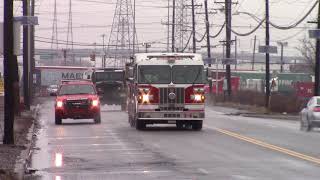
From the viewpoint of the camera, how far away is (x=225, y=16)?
218 feet

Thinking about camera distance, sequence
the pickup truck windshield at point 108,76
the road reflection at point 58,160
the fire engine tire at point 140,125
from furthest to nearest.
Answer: the pickup truck windshield at point 108,76
the fire engine tire at point 140,125
the road reflection at point 58,160

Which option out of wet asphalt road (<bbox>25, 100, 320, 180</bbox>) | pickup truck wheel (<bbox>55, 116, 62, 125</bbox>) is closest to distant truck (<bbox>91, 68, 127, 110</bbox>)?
pickup truck wheel (<bbox>55, 116, 62, 125</bbox>)

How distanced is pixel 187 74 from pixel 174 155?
910cm

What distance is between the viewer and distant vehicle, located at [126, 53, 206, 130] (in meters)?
27.2

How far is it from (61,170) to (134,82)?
41.7ft

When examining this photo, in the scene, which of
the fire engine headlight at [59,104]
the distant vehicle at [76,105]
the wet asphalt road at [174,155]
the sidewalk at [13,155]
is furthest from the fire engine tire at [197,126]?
the fire engine headlight at [59,104]

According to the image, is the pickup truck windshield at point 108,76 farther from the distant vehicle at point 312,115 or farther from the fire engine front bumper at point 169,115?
the fire engine front bumper at point 169,115

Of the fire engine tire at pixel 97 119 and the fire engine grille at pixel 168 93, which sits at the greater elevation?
the fire engine grille at pixel 168 93

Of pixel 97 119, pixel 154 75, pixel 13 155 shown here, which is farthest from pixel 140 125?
pixel 13 155

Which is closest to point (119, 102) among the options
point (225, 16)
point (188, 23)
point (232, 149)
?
point (225, 16)

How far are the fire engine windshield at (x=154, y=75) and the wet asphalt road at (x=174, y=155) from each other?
188 cm

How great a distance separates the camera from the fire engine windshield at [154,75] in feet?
89.2

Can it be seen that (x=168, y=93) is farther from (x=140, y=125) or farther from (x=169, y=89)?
(x=140, y=125)

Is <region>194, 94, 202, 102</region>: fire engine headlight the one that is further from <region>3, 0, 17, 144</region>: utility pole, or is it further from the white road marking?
the white road marking
